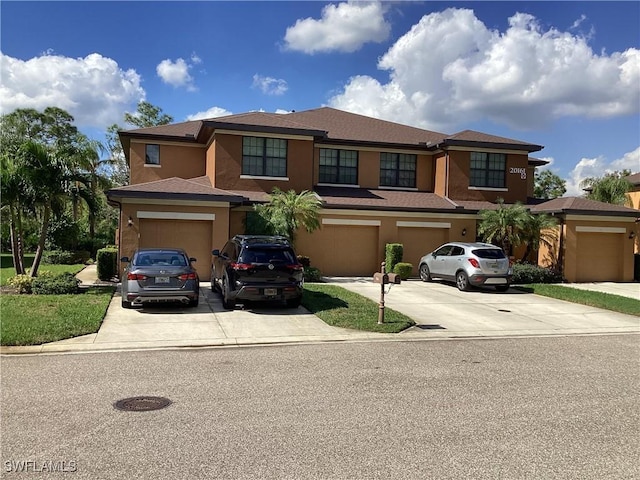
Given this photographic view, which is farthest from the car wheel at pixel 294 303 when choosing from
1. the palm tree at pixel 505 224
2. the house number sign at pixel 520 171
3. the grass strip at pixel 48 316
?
the house number sign at pixel 520 171

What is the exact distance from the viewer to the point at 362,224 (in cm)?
2227

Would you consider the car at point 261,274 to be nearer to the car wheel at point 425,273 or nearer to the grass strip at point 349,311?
the grass strip at point 349,311

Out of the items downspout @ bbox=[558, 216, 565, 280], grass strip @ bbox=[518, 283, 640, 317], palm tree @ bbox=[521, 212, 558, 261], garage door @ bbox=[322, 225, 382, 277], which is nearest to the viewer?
grass strip @ bbox=[518, 283, 640, 317]

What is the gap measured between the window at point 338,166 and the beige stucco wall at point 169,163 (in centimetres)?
559

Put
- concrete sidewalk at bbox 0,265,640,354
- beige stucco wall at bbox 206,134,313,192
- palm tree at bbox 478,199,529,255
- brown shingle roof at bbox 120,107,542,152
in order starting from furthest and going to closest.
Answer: brown shingle roof at bbox 120,107,542,152, beige stucco wall at bbox 206,134,313,192, palm tree at bbox 478,199,529,255, concrete sidewalk at bbox 0,265,640,354

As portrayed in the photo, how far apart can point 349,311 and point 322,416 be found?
23.5 feet

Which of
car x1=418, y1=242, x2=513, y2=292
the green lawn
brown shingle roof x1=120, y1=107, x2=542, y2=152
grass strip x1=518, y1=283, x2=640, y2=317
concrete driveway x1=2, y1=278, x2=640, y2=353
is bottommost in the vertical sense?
concrete driveway x1=2, y1=278, x2=640, y2=353

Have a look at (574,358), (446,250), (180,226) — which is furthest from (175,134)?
(574,358)

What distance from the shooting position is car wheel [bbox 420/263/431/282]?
2098 cm

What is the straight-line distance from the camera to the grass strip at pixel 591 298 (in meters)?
15.3

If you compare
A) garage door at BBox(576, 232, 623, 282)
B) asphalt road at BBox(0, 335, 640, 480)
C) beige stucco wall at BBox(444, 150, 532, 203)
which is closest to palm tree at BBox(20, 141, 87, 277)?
asphalt road at BBox(0, 335, 640, 480)

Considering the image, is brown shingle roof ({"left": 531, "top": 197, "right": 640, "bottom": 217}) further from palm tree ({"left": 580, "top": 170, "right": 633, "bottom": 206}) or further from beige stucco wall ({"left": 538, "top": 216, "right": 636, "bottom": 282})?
palm tree ({"left": 580, "top": 170, "right": 633, "bottom": 206})

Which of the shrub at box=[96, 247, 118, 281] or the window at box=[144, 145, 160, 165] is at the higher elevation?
the window at box=[144, 145, 160, 165]

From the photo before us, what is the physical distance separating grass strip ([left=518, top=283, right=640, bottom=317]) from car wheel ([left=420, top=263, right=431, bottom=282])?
3.49m
